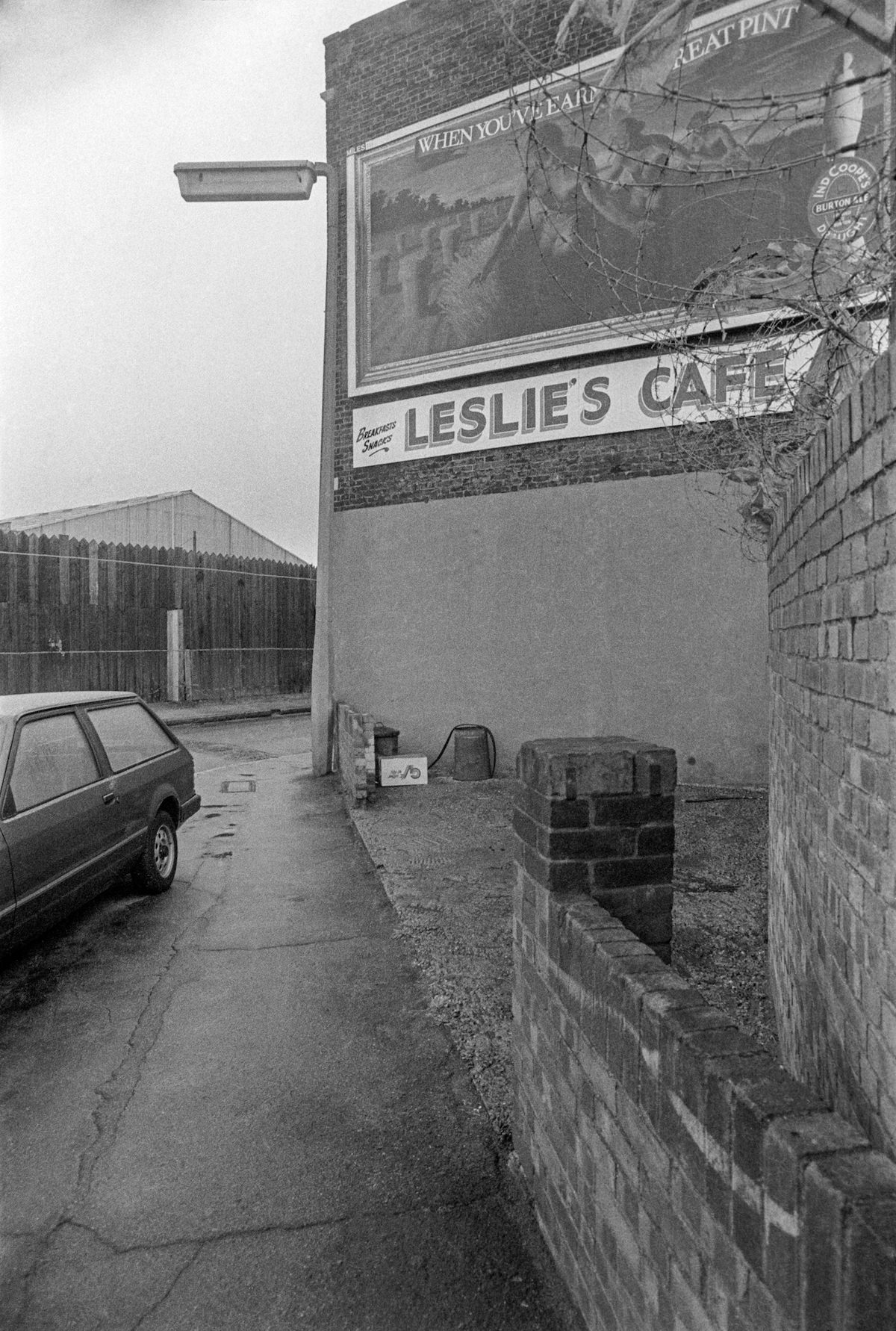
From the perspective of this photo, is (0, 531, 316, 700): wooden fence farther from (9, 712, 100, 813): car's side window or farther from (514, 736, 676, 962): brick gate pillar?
(514, 736, 676, 962): brick gate pillar

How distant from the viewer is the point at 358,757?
936cm

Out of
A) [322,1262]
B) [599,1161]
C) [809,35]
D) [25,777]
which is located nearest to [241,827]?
[25,777]

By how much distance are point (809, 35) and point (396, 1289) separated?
10917 millimetres

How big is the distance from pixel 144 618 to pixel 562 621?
1297 cm

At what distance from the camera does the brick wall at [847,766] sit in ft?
5.30

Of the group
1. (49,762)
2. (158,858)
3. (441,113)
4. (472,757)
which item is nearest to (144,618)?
(472,757)

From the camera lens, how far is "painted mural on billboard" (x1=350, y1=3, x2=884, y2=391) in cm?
869

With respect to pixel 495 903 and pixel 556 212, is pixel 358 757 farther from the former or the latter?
pixel 556 212

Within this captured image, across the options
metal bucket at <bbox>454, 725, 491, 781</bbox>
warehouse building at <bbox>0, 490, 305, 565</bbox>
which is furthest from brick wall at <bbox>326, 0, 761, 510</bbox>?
warehouse building at <bbox>0, 490, 305, 565</bbox>

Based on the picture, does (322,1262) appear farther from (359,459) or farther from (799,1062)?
(359,459)

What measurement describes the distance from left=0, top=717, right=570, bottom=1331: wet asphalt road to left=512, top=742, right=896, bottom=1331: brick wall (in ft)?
1.17

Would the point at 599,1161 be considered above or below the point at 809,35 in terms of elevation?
below

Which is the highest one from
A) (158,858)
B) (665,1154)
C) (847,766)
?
(847,766)

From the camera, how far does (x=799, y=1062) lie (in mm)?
2729
